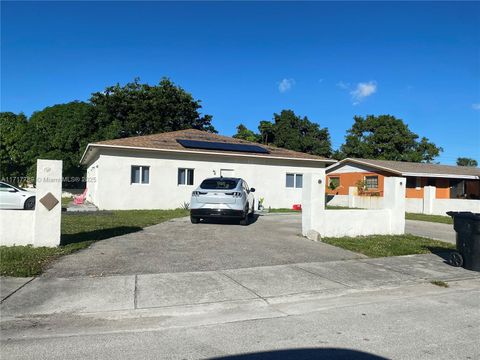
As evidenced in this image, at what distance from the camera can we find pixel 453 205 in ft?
81.9

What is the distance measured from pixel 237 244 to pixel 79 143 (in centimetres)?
2853

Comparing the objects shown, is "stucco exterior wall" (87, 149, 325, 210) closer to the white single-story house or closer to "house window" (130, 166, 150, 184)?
the white single-story house

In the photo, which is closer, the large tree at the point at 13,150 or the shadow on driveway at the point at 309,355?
the shadow on driveway at the point at 309,355

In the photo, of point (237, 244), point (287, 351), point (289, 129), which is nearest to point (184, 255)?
point (237, 244)

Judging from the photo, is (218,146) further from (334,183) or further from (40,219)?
(334,183)

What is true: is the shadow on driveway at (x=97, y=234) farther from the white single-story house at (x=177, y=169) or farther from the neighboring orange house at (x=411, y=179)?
the neighboring orange house at (x=411, y=179)

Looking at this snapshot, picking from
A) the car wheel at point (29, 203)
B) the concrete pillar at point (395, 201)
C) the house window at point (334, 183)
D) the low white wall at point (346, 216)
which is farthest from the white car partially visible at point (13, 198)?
the house window at point (334, 183)

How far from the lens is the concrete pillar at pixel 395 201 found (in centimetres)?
1323

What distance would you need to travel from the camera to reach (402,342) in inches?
181

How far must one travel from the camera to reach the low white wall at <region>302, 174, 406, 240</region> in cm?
1176

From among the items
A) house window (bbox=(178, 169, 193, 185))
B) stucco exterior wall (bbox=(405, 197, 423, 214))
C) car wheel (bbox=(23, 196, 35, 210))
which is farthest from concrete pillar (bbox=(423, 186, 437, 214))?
car wheel (bbox=(23, 196, 35, 210))

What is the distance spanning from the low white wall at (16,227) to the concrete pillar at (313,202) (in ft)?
22.8

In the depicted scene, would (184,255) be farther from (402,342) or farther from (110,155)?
(110,155)

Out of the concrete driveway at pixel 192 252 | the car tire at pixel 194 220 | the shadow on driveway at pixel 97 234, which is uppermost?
the car tire at pixel 194 220
